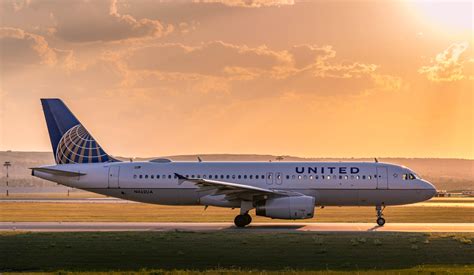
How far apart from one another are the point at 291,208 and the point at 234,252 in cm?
1049

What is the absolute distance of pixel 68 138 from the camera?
51719 millimetres

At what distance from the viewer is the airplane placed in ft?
158

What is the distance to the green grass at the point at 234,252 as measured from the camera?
32188 mm

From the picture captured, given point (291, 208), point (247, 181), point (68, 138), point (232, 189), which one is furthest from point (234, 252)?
point (68, 138)

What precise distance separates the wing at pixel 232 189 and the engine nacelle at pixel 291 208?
73cm

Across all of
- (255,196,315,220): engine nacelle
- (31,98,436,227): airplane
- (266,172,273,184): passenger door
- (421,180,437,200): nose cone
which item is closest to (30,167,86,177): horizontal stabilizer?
(31,98,436,227): airplane

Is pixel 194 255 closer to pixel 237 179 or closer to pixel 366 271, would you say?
pixel 366 271

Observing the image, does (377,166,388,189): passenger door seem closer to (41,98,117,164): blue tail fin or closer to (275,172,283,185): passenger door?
(275,172,283,185): passenger door

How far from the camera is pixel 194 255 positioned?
113ft

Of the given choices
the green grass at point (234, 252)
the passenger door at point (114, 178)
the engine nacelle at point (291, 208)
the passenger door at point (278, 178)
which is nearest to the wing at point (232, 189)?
the engine nacelle at point (291, 208)

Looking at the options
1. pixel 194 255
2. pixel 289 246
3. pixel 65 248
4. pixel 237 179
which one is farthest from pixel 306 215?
pixel 65 248

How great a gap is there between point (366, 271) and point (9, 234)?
722 inches

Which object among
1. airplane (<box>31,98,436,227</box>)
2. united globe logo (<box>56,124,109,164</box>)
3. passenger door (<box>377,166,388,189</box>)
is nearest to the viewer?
airplane (<box>31,98,436,227</box>)

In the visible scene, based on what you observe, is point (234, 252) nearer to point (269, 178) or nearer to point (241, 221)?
point (241, 221)
